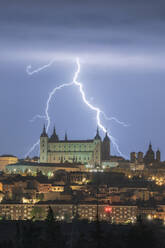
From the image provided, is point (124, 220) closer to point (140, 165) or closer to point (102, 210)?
point (102, 210)

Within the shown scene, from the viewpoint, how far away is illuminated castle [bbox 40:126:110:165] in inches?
5974

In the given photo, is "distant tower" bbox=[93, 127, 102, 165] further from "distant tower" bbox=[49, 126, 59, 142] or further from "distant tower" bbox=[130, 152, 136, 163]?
"distant tower" bbox=[49, 126, 59, 142]

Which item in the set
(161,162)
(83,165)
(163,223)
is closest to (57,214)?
(163,223)

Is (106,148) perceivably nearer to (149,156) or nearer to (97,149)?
(97,149)

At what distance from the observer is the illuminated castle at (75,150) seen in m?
152

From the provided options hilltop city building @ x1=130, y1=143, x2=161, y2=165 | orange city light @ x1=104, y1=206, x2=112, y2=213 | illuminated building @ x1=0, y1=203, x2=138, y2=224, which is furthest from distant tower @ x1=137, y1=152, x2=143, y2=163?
orange city light @ x1=104, y1=206, x2=112, y2=213

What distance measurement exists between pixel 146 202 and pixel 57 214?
1222 cm

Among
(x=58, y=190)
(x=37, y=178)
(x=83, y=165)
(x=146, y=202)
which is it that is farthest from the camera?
(x=83, y=165)

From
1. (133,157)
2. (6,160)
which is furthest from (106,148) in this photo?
(6,160)

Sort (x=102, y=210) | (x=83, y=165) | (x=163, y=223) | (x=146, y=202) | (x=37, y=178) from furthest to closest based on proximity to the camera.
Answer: (x=83, y=165)
(x=37, y=178)
(x=146, y=202)
(x=102, y=210)
(x=163, y=223)

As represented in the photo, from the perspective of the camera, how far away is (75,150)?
154 metres

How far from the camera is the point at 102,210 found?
319 ft

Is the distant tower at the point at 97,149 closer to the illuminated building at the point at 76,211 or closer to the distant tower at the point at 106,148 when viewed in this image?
the distant tower at the point at 106,148

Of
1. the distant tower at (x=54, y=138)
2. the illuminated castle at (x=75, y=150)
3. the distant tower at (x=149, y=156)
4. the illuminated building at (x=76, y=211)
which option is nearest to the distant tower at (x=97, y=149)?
the illuminated castle at (x=75, y=150)
